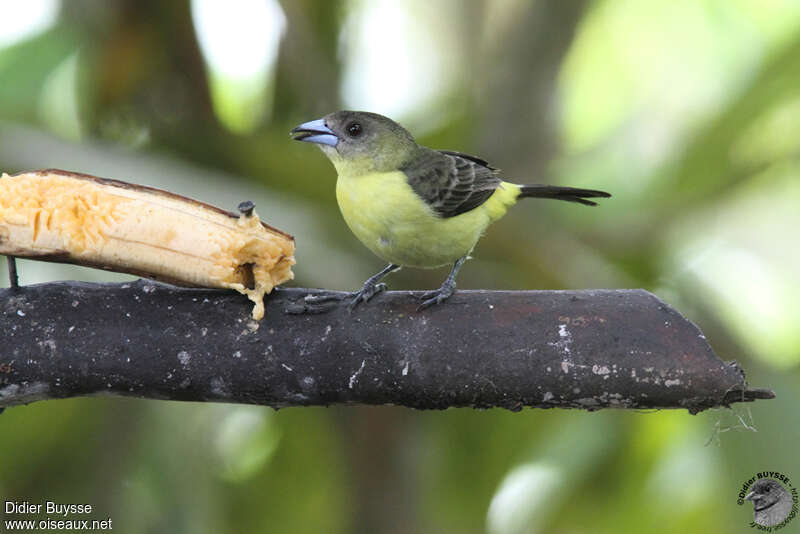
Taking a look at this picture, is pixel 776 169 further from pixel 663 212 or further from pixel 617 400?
pixel 617 400

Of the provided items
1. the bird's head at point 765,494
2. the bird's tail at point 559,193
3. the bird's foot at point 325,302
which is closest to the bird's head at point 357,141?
the bird's tail at point 559,193

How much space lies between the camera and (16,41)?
4336 millimetres

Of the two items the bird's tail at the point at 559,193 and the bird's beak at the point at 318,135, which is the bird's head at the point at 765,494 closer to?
the bird's tail at the point at 559,193

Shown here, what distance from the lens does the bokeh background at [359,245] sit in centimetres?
405

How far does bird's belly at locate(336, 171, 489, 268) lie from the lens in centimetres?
270

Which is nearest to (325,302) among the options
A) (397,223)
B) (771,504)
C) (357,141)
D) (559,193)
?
(397,223)

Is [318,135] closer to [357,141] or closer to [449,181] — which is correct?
[357,141]

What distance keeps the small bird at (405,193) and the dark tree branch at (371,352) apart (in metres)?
0.56

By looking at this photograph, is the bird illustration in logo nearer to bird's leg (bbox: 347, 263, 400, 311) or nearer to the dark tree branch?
the dark tree branch

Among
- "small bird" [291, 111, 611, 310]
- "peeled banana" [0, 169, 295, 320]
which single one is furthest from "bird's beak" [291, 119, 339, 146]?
"peeled banana" [0, 169, 295, 320]

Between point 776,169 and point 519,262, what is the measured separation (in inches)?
56.1

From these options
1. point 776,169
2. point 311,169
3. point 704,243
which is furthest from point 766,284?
point 311,169

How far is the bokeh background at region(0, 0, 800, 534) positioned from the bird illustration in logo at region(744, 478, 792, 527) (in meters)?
1.17

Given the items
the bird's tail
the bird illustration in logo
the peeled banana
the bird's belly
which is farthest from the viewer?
the bird's tail
